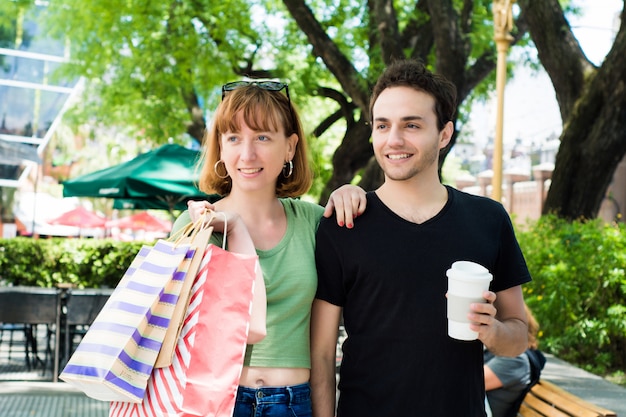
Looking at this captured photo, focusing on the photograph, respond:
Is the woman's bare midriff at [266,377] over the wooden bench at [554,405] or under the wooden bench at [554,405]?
over

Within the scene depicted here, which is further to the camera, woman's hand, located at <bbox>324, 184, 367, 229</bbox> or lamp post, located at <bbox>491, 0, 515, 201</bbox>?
lamp post, located at <bbox>491, 0, 515, 201</bbox>

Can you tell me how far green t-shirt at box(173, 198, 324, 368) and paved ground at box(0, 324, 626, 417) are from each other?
13.2 feet

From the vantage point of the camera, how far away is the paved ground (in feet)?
22.7

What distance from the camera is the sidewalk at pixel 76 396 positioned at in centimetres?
691

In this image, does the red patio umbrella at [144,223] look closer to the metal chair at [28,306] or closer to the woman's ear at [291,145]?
the metal chair at [28,306]

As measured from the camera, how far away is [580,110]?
482 inches

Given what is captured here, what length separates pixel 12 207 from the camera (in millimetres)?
50438

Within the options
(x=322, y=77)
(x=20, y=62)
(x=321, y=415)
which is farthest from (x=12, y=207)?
(x=321, y=415)

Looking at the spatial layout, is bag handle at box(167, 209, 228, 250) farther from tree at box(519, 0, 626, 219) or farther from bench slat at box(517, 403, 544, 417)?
tree at box(519, 0, 626, 219)

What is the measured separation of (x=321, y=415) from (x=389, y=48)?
10.8 metres

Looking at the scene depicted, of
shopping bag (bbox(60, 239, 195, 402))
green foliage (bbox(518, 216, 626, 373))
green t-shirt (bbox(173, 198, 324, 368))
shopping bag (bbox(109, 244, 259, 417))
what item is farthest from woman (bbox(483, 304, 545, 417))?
green foliage (bbox(518, 216, 626, 373))

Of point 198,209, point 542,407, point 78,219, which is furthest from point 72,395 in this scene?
point 78,219

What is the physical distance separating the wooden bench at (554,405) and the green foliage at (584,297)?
11.6 ft

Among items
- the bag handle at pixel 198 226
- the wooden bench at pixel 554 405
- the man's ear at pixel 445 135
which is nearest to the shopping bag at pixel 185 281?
the bag handle at pixel 198 226
